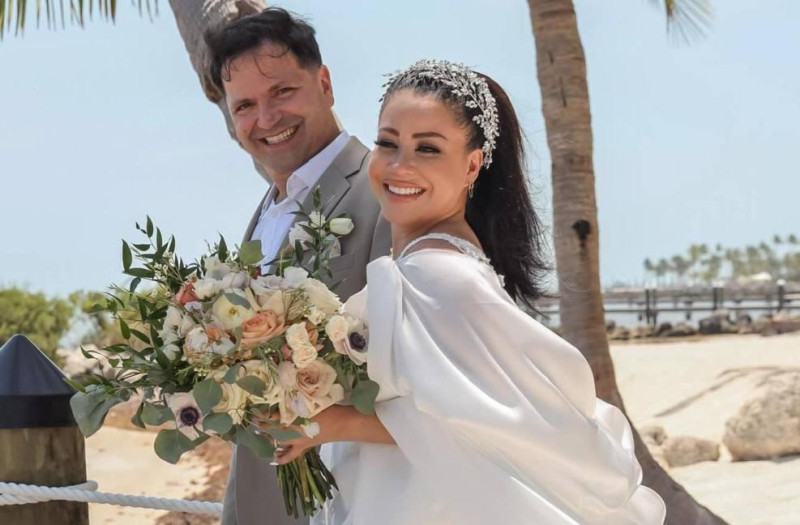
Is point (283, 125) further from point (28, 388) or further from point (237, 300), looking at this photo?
point (237, 300)

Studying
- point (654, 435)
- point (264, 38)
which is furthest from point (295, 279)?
point (654, 435)

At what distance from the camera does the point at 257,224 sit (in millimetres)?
3639

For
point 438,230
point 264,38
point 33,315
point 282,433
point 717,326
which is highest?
point 264,38

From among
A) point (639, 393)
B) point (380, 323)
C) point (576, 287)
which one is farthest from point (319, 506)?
point (639, 393)

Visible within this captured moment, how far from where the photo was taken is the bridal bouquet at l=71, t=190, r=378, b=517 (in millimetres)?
2373

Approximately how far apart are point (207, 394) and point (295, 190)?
117 cm

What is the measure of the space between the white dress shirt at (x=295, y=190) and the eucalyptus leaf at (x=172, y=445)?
1.00 metres

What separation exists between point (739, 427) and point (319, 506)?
959 cm

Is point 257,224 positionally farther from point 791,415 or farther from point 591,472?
point 791,415

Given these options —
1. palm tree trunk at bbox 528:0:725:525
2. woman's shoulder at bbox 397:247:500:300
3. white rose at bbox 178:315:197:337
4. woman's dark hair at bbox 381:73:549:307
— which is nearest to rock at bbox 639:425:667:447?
palm tree trunk at bbox 528:0:725:525

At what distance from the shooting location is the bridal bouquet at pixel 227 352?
2.37 meters

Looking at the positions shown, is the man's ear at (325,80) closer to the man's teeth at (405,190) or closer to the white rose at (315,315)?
the man's teeth at (405,190)

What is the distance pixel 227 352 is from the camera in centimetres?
235

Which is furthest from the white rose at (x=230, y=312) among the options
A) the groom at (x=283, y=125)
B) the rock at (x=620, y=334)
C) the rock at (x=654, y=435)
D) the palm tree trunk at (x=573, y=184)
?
the rock at (x=620, y=334)
